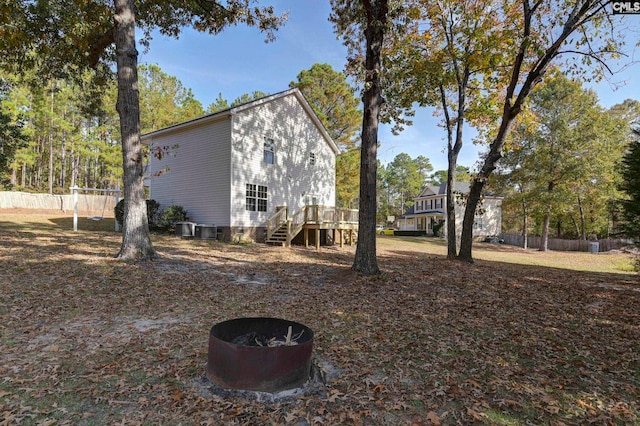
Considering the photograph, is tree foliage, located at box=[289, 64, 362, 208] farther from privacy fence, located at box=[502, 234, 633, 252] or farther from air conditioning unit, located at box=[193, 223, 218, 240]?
privacy fence, located at box=[502, 234, 633, 252]

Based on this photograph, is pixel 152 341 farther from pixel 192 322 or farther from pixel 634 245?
pixel 634 245

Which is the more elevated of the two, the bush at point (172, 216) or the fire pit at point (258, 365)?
the bush at point (172, 216)

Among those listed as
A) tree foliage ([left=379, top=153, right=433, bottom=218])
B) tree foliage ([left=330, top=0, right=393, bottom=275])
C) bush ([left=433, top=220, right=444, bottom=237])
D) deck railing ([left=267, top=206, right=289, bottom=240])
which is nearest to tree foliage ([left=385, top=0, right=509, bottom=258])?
tree foliage ([left=330, top=0, right=393, bottom=275])

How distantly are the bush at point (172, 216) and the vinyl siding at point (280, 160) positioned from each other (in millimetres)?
3073

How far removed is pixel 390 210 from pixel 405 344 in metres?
62.9

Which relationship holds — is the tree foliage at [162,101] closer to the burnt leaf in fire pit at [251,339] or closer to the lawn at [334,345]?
the lawn at [334,345]

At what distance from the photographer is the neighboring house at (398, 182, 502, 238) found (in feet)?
121

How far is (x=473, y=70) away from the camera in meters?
13.0

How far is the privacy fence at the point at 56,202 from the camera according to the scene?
26859 mm

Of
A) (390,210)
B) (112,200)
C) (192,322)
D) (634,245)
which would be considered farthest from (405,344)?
(390,210)

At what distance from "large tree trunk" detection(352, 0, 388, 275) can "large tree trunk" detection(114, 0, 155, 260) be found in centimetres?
571

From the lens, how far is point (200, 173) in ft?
53.0

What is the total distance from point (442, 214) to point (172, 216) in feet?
106

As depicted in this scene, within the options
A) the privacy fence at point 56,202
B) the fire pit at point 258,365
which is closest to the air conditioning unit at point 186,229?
the fire pit at point 258,365
